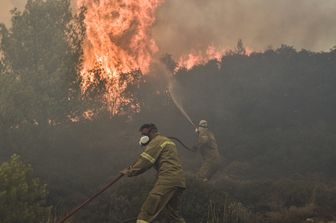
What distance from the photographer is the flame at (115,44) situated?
76.2 feet

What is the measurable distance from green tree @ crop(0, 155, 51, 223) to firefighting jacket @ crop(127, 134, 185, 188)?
131 inches

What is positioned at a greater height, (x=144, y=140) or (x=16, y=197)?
(x=144, y=140)

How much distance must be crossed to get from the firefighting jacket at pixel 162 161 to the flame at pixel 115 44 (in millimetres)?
14925

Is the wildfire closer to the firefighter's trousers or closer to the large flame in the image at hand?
the large flame

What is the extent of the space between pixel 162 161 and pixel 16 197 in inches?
151

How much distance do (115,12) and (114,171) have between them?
11.1 meters

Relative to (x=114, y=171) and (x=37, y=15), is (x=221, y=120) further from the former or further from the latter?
(x=37, y=15)

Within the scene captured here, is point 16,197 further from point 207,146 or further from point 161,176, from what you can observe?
point 207,146

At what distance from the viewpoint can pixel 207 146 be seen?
14.9 metres

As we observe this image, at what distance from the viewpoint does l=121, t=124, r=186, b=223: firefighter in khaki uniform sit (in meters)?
7.22

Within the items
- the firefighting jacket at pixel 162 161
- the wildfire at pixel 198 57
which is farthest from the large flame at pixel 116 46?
the firefighting jacket at pixel 162 161

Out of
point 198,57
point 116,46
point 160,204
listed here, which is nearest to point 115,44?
point 116,46

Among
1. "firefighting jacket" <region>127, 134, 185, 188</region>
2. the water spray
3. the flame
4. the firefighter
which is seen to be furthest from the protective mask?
the water spray

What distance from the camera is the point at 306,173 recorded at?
64.4ft
